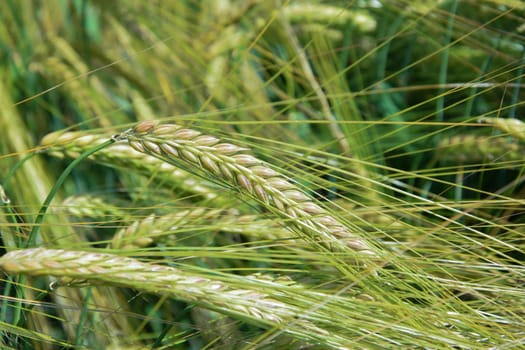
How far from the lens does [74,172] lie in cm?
120

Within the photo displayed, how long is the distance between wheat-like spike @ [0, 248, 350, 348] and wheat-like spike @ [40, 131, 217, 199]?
0.17 meters

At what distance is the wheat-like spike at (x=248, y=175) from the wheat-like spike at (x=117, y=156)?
12 centimetres

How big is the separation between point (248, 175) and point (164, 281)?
0.12m

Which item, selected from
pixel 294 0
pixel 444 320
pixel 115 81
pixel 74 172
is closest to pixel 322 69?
pixel 294 0

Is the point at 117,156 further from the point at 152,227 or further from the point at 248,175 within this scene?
the point at 248,175

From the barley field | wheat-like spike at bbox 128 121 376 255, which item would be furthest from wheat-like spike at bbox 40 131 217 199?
wheat-like spike at bbox 128 121 376 255

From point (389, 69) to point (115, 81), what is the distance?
57 centimetres

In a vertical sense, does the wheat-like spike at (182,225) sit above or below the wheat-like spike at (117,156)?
below

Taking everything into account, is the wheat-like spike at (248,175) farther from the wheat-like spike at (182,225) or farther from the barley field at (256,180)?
the wheat-like spike at (182,225)

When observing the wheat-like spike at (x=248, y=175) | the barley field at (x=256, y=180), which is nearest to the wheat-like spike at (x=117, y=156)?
the barley field at (x=256, y=180)

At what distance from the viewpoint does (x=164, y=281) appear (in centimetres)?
61

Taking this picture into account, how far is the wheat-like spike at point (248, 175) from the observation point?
2.14 feet

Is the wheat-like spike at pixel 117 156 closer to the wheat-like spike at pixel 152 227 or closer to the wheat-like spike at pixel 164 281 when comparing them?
the wheat-like spike at pixel 152 227

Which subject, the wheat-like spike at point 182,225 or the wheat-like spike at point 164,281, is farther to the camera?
the wheat-like spike at point 182,225
